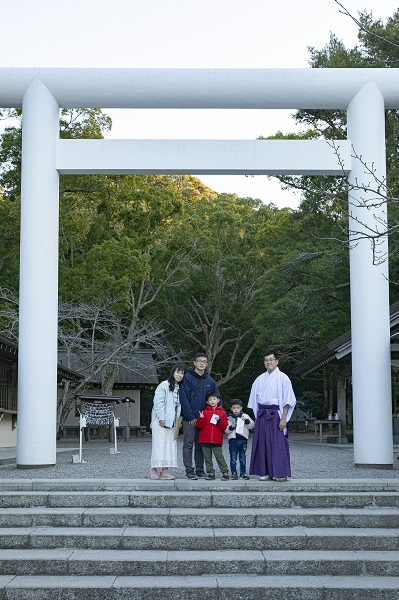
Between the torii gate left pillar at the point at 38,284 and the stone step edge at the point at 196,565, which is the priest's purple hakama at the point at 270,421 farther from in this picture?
the torii gate left pillar at the point at 38,284

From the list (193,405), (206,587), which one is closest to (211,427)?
(193,405)

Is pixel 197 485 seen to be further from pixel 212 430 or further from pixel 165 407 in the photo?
pixel 165 407

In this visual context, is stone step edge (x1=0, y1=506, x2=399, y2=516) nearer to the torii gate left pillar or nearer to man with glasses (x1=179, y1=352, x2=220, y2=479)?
man with glasses (x1=179, y1=352, x2=220, y2=479)

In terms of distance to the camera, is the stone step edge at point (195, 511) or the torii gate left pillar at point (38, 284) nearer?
the stone step edge at point (195, 511)

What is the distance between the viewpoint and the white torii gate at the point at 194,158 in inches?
483

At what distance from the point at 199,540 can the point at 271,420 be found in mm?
2548

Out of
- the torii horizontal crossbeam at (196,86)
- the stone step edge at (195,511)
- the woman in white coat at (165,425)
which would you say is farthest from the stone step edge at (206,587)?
the torii horizontal crossbeam at (196,86)

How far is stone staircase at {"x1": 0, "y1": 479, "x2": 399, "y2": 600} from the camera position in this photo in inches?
266

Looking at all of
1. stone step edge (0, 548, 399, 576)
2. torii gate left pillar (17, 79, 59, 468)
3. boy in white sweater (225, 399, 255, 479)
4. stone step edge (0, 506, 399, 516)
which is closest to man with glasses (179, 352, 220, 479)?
boy in white sweater (225, 399, 255, 479)

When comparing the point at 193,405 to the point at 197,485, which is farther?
the point at 193,405

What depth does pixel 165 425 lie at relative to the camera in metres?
10.3

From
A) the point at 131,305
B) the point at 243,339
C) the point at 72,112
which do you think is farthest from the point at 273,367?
the point at 243,339

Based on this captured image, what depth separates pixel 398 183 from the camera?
20344 millimetres

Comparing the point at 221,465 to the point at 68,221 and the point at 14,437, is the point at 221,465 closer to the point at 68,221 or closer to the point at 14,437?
the point at 14,437
